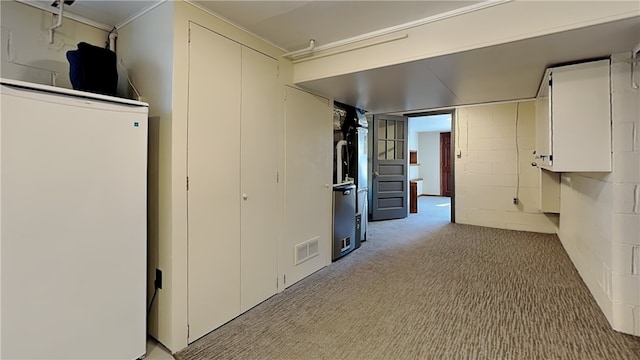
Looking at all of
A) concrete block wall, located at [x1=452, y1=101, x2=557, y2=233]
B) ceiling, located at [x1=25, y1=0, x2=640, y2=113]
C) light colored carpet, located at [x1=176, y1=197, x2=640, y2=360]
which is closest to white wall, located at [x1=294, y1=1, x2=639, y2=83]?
ceiling, located at [x1=25, y1=0, x2=640, y2=113]

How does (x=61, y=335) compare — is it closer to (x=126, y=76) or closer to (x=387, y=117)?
(x=126, y=76)

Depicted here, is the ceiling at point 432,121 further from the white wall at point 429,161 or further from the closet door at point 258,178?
the closet door at point 258,178

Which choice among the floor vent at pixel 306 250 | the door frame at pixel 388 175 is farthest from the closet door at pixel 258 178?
the door frame at pixel 388 175

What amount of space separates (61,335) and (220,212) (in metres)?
1.06

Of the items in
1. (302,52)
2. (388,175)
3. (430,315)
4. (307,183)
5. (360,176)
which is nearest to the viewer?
(430,315)

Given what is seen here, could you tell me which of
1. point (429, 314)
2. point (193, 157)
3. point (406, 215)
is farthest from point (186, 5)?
point (406, 215)

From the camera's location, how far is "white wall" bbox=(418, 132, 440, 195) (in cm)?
1013

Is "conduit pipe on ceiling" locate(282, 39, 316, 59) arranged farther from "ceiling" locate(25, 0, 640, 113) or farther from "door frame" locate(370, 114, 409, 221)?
"door frame" locate(370, 114, 409, 221)

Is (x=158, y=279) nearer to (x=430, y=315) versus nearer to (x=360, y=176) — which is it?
(x=430, y=315)

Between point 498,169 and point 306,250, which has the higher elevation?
point 498,169

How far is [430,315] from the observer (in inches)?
93.1

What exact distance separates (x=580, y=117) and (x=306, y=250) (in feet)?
8.57

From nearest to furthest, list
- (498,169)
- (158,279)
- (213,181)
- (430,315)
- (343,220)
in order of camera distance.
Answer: (158,279), (213,181), (430,315), (343,220), (498,169)

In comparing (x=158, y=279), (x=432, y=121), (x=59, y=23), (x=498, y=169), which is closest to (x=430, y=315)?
(x=158, y=279)
